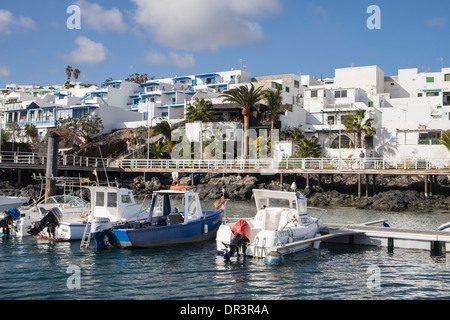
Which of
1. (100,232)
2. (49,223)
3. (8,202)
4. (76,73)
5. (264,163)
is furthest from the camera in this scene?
(76,73)

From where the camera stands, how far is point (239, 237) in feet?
57.8

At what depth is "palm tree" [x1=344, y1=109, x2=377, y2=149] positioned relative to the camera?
1984 inches

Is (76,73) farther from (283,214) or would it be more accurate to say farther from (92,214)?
(283,214)

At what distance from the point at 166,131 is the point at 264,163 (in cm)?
1551

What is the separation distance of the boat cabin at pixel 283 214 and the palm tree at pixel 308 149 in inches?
1159

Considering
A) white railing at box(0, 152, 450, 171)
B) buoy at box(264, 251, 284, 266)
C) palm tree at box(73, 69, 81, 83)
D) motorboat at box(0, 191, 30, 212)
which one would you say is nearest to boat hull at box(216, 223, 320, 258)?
buoy at box(264, 251, 284, 266)

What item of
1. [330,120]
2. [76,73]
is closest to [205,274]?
[330,120]

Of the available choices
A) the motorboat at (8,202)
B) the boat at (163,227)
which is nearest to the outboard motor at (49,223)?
the boat at (163,227)

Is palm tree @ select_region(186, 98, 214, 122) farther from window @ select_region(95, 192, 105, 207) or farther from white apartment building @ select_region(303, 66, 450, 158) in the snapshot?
window @ select_region(95, 192, 105, 207)

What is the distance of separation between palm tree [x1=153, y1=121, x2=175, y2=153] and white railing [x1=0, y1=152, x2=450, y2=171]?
5123 mm

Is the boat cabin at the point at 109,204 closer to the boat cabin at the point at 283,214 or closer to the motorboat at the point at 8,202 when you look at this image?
the boat cabin at the point at 283,214
